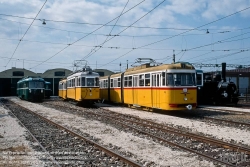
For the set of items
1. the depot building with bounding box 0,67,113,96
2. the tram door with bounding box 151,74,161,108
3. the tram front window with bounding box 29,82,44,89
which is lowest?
the tram door with bounding box 151,74,161,108

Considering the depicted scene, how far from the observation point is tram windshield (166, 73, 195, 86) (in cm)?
1775

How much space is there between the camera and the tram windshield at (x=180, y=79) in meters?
17.8

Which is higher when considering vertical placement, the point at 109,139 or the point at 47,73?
the point at 47,73

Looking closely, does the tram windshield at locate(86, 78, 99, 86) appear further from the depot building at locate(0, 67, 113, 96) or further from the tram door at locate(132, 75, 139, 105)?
the depot building at locate(0, 67, 113, 96)

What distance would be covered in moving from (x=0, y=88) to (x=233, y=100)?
48.9 m

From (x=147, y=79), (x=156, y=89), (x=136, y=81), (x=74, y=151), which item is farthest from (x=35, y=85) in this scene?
(x=74, y=151)

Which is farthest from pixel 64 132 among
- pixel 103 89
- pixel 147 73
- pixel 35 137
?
pixel 103 89

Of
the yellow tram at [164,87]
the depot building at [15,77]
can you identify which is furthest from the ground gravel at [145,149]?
the depot building at [15,77]

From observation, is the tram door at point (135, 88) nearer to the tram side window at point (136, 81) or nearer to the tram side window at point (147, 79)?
the tram side window at point (136, 81)

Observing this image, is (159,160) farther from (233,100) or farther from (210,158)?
(233,100)

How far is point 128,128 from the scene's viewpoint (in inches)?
520

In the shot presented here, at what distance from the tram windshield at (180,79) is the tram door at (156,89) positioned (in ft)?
2.83

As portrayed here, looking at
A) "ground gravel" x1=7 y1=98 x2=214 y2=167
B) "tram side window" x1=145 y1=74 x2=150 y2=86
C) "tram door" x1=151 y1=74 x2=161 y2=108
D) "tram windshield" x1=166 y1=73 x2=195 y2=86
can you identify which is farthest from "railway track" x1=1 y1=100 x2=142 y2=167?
"tram side window" x1=145 y1=74 x2=150 y2=86

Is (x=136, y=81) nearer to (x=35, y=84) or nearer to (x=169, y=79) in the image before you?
(x=169, y=79)
